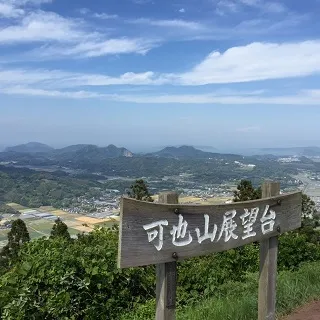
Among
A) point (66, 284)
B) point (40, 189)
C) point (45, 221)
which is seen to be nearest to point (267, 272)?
point (66, 284)

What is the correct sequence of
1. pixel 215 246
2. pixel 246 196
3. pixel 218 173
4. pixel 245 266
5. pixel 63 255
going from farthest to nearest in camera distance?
pixel 218 173
pixel 246 196
pixel 245 266
pixel 63 255
pixel 215 246

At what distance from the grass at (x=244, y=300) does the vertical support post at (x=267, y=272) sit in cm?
33

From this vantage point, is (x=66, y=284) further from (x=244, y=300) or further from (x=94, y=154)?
(x=94, y=154)

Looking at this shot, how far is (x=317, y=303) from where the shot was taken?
13.3 feet

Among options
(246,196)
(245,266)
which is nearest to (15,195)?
(246,196)

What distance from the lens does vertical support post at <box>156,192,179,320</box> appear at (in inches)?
94.5

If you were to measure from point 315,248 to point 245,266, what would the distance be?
4.60 feet

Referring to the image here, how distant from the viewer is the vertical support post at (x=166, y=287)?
2400 millimetres

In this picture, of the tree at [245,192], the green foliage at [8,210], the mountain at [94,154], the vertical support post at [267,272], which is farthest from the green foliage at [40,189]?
the vertical support post at [267,272]

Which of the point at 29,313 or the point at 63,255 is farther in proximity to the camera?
the point at 63,255

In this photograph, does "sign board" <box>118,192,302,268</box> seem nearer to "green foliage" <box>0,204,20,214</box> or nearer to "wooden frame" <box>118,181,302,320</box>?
"wooden frame" <box>118,181,302,320</box>

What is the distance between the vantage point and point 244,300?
3.77 m

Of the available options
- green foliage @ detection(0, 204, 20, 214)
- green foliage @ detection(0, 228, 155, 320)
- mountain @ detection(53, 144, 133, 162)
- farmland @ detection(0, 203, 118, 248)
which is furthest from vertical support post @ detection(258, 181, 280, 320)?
mountain @ detection(53, 144, 133, 162)

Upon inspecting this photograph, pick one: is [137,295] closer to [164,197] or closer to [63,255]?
[63,255]
